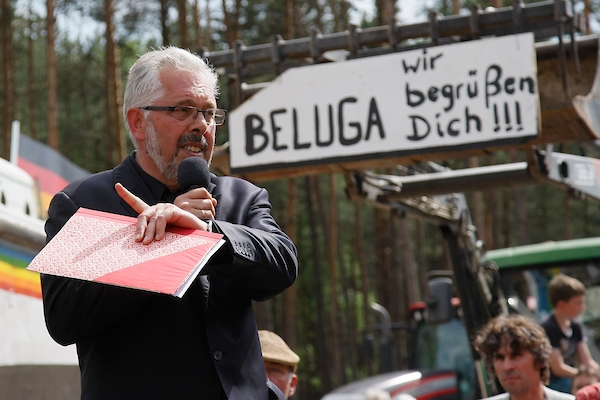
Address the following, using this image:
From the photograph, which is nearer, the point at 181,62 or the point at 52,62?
the point at 181,62

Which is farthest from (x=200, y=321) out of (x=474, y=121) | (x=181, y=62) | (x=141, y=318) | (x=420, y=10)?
(x=420, y=10)

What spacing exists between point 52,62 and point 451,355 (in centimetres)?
1179

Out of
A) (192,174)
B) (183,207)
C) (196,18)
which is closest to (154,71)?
(192,174)

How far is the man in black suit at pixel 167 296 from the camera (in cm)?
220

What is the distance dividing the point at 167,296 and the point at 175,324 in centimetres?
7

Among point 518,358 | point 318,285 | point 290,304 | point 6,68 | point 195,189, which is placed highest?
point 6,68

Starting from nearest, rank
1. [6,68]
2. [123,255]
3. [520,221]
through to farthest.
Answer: [123,255], [6,68], [520,221]

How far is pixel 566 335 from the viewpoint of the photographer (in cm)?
709

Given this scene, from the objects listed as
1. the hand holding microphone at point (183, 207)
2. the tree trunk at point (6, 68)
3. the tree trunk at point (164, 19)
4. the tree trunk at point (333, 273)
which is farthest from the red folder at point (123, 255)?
the tree trunk at point (333, 273)

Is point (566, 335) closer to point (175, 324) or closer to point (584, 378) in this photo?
point (584, 378)

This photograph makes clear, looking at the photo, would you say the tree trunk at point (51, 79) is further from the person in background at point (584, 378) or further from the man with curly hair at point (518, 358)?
the man with curly hair at point (518, 358)

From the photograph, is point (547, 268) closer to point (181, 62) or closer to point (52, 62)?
point (181, 62)

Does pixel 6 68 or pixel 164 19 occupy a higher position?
pixel 164 19

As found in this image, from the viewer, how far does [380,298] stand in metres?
29.9
